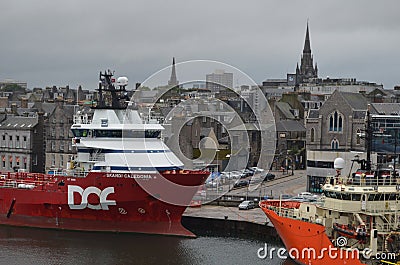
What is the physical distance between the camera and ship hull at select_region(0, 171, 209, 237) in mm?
34000

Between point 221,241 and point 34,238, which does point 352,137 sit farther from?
point 34,238

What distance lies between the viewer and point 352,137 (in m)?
51.8

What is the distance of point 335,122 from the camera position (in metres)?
53.0

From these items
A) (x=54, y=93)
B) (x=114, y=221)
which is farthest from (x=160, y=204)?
(x=54, y=93)

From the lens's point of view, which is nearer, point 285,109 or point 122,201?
point 122,201

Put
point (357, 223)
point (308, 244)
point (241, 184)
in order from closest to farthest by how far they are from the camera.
Answer: point (357, 223) < point (308, 244) < point (241, 184)

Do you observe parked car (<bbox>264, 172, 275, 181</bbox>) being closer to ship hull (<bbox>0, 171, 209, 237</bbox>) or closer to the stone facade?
the stone facade

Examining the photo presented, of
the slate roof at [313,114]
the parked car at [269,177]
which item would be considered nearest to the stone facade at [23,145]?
the parked car at [269,177]

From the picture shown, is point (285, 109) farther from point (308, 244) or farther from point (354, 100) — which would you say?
point (308, 244)

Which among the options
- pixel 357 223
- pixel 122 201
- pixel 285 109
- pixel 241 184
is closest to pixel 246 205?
pixel 122 201

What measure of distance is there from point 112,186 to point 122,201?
0.85 meters

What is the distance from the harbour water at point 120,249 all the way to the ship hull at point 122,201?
1.99ft

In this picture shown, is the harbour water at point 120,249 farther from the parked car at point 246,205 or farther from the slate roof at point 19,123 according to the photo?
the slate roof at point 19,123

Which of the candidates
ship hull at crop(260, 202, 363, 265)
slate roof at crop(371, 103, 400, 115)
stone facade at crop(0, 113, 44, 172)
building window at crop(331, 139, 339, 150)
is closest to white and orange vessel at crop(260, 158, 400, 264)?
ship hull at crop(260, 202, 363, 265)
